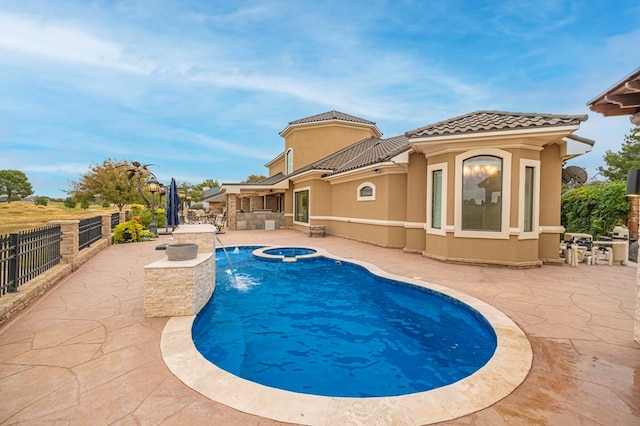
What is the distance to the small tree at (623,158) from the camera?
2616 centimetres

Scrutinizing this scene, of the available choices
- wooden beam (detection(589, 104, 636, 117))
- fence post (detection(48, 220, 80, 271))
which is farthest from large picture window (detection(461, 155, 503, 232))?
fence post (detection(48, 220, 80, 271))

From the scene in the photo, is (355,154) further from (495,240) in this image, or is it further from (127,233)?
(127,233)

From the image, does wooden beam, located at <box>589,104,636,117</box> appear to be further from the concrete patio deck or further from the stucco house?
the stucco house

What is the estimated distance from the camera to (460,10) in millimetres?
15953

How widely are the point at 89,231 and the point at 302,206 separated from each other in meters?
11.5

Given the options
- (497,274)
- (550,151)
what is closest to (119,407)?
(497,274)

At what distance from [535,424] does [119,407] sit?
3712mm

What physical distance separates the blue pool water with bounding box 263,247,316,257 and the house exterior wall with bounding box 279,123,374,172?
1024 centimetres

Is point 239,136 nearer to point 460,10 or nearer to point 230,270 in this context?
point 460,10

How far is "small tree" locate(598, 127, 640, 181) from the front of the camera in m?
26.2

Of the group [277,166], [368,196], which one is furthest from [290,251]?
[277,166]

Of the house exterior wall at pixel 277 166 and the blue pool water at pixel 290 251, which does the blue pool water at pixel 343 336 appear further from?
the house exterior wall at pixel 277 166

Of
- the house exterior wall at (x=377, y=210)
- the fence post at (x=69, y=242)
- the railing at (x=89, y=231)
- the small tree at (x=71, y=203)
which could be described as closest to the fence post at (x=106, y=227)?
the railing at (x=89, y=231)

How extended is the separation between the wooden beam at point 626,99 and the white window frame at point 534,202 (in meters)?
5.18
